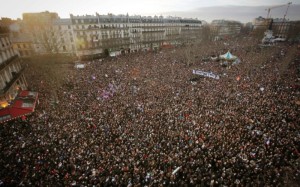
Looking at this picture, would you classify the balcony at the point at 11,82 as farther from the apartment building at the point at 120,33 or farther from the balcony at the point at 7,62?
the apartment building at the point at 120,33

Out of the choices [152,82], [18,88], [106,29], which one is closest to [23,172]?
[18,88]

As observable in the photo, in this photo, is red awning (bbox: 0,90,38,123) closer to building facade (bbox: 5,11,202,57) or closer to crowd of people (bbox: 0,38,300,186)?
crowd of people (bbox: 0,38,300,186)

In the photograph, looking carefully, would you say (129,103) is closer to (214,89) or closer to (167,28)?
(214,89)

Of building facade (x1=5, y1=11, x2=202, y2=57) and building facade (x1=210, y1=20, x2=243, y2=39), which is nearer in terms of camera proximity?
building facade (x1=5, y1=11, x2=202, y2=57)

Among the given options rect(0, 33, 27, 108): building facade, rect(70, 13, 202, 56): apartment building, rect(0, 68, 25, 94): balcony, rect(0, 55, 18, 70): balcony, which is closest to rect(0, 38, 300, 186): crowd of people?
rect(0, 33, 27, 108): building facade

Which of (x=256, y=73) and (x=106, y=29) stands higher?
(x=106, y=29)

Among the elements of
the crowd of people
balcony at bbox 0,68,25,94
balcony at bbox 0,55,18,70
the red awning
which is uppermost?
balcony at bbox 0,55,18,70
